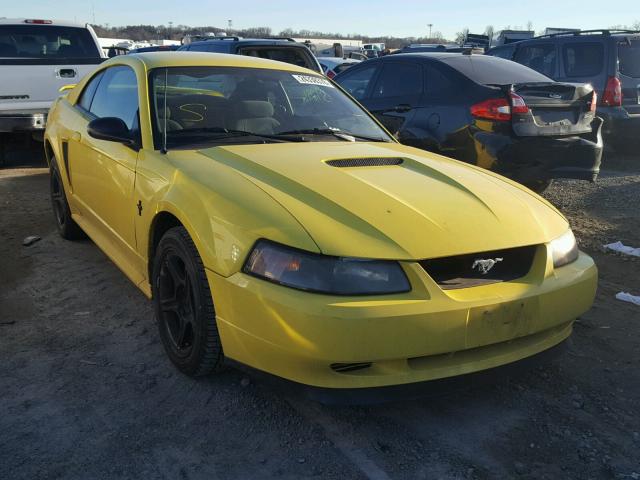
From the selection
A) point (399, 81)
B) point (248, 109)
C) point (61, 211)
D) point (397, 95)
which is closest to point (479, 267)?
point (248, 109)

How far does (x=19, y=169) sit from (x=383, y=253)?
7.42 m

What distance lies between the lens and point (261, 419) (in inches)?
104

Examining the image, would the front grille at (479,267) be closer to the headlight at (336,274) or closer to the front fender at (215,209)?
the headlight at (336,274)

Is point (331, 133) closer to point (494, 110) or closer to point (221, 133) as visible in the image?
point (221, 133)

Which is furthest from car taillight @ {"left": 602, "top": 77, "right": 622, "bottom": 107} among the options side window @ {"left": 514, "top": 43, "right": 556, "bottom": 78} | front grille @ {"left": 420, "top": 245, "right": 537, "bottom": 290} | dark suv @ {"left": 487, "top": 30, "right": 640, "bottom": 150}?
front grille @ {"left": 420, "top": 245, "right": 537, "bottom": 290}

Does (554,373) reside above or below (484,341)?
below

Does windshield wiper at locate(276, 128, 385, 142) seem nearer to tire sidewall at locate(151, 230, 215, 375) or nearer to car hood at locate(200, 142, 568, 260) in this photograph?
car hood at locate(200, 142, 568, 260)

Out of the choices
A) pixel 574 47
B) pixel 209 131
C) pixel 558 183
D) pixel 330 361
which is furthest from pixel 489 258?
pixel 574 47

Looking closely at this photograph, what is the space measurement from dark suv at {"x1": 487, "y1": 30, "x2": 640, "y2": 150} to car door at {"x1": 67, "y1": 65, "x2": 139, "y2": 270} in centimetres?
657

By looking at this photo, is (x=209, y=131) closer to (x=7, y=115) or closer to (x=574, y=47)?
(x=7, y=115)

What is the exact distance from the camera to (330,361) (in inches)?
89.0

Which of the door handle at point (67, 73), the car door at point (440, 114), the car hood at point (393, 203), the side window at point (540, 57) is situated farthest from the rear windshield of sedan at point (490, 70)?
the door handle at point (67, 73)

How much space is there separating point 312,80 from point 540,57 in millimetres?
6414

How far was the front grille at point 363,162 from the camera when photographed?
313cm
